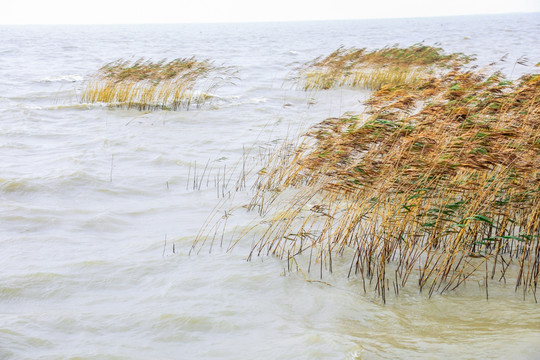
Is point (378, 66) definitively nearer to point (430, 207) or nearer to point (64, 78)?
point (64, 78)

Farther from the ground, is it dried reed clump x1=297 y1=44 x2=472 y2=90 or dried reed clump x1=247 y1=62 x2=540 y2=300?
dried reed clump x1=297 y1=44 x2=472 y2=90

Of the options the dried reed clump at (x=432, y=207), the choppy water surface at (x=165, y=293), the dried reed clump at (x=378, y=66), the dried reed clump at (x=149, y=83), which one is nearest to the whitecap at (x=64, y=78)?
the dried reed clump at (x=149, y=83)

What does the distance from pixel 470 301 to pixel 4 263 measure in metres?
4.55

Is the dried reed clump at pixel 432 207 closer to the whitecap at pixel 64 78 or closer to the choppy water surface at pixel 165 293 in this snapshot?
the choppy water surface at pixel 165 293

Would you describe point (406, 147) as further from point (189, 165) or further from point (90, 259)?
point (189, 165)

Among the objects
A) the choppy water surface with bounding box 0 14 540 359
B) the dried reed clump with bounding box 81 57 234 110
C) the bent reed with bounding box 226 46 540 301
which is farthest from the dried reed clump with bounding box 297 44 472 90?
the bent reed with bounding box 226 46 540 301

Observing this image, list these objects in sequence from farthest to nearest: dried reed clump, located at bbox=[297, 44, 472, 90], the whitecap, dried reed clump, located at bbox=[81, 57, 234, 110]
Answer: the whitecap
dried reed clump, located at bbox=[297, 44, 472, 90]
dried reed clump, located at bbox=[81, 57, 234, 110]

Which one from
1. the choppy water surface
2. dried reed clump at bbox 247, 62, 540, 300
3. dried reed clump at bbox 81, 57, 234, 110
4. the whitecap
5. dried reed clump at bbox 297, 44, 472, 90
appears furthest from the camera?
the whitecap

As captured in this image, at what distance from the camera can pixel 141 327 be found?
3.85 metres

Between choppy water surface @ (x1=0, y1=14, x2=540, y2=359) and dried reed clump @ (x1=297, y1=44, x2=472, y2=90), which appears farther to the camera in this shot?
dried reed clump @ (x1=297, y1=44, x2=472, y2=90)

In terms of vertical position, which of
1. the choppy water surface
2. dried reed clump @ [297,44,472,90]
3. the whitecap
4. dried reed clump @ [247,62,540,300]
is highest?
dried reed clump @ [297,44,472,90]

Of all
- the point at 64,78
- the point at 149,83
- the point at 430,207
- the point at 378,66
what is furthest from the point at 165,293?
the point at 64,78

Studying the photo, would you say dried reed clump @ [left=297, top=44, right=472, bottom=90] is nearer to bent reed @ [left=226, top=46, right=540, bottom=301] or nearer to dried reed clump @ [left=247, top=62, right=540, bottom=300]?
bent reed @ [left=226, top=46, right=540, bottom=301]

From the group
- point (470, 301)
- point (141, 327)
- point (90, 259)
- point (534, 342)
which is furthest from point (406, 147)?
point (90, 259)
